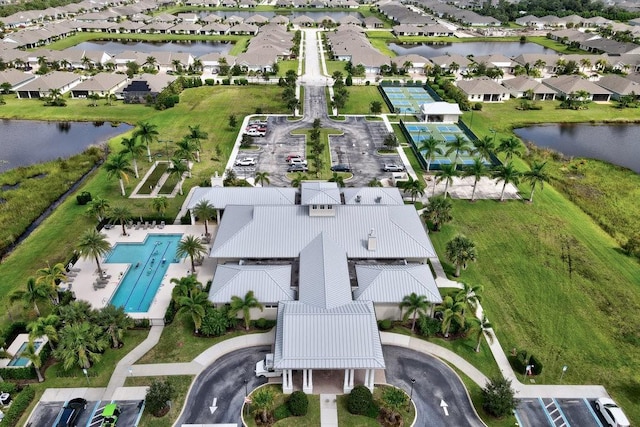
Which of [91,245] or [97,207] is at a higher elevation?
[91,245]

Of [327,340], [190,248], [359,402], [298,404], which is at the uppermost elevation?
[190,248]

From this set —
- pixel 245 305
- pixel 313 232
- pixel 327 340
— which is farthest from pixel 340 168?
pixel 327 340

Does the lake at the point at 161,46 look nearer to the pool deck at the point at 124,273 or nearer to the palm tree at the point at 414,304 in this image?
the pool deck at the point at 124,273

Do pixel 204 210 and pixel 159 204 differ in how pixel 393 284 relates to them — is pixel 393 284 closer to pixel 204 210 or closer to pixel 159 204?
pixel 204 210

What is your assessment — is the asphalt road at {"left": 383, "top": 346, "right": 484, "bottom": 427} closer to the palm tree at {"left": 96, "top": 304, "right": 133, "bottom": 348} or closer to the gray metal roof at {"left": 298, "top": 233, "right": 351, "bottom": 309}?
the gray metal roof at {"left": 298, "top": 233, "right": 351, "bottom": 309}

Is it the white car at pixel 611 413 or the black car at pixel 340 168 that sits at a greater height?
the black car at pixel 340 168

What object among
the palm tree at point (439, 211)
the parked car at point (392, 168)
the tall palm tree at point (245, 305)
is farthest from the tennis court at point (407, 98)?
the tall palm tree at point (245, 305)

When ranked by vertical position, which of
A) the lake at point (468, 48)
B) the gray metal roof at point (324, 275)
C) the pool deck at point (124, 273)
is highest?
the lake at point (468, 48)
